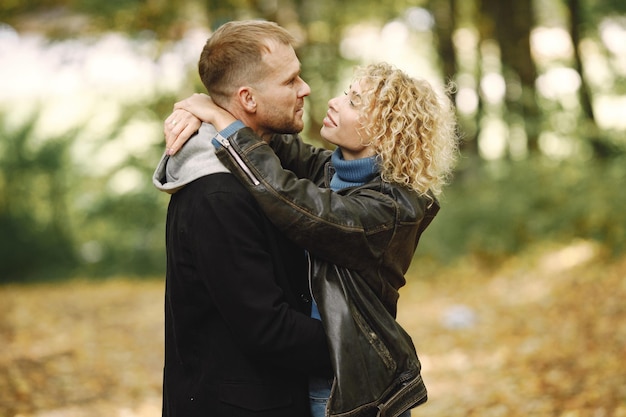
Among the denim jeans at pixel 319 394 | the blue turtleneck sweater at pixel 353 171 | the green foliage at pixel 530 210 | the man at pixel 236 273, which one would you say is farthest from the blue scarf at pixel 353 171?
the green foliage at pixel 530 210

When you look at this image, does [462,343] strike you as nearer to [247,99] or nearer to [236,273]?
[247,99]

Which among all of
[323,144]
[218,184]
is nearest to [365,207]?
[218,184]

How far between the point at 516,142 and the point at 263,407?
43.0 ft

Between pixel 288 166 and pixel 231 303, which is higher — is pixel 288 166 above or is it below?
above

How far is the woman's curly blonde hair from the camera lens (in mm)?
2535

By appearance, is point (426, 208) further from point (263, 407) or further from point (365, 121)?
point (263, 407)

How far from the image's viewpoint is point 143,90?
532 inches

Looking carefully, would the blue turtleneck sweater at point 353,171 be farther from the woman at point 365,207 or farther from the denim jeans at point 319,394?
the denim jeans at point 319,394

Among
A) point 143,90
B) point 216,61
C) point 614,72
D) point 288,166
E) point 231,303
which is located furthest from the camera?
point 143,90

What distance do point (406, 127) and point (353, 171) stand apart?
24cm

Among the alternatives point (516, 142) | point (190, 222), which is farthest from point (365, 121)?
point (516, 142)

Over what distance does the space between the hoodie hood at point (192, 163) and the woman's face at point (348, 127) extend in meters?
0.46

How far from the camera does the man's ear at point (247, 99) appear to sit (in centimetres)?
248

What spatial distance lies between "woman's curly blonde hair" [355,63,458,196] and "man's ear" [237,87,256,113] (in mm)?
385
